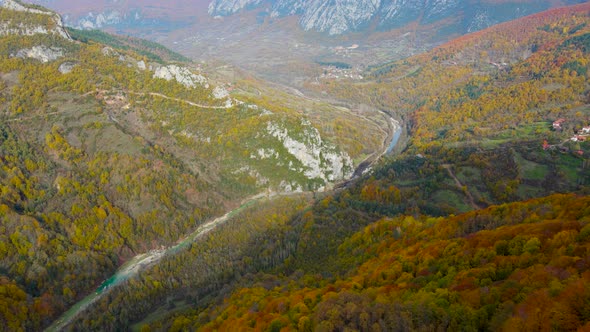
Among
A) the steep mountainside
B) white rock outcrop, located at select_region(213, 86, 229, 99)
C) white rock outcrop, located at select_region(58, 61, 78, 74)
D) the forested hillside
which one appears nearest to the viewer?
the steep mountainside

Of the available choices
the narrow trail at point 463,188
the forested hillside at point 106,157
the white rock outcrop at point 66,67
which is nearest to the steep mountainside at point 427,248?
the narrow trail at point 463,188

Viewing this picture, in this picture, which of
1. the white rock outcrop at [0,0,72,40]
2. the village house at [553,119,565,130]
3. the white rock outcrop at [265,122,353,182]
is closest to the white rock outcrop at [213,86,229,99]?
the white rock outcrop at [265,122,353,182]

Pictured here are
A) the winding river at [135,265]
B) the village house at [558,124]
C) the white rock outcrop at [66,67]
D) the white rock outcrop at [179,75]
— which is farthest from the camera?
the white rock outcrop at [179,75]

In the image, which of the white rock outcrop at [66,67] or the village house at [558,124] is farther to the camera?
the white rock outcrop at [66,67]

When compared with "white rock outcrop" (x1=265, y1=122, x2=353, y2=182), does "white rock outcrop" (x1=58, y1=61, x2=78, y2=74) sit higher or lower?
higher

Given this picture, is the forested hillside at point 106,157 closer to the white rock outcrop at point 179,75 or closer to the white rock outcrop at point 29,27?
the white rock outcrop at point 179,75

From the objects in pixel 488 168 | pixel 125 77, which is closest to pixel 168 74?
pixel 125 77

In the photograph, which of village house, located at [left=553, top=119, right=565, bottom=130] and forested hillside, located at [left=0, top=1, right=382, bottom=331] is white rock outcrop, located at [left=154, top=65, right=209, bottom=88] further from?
village house, located at [left=553, top=119, right=565, bottom=130]

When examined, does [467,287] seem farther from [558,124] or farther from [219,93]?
[219,93]

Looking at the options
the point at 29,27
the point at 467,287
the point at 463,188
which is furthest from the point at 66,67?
the point at 467,287
